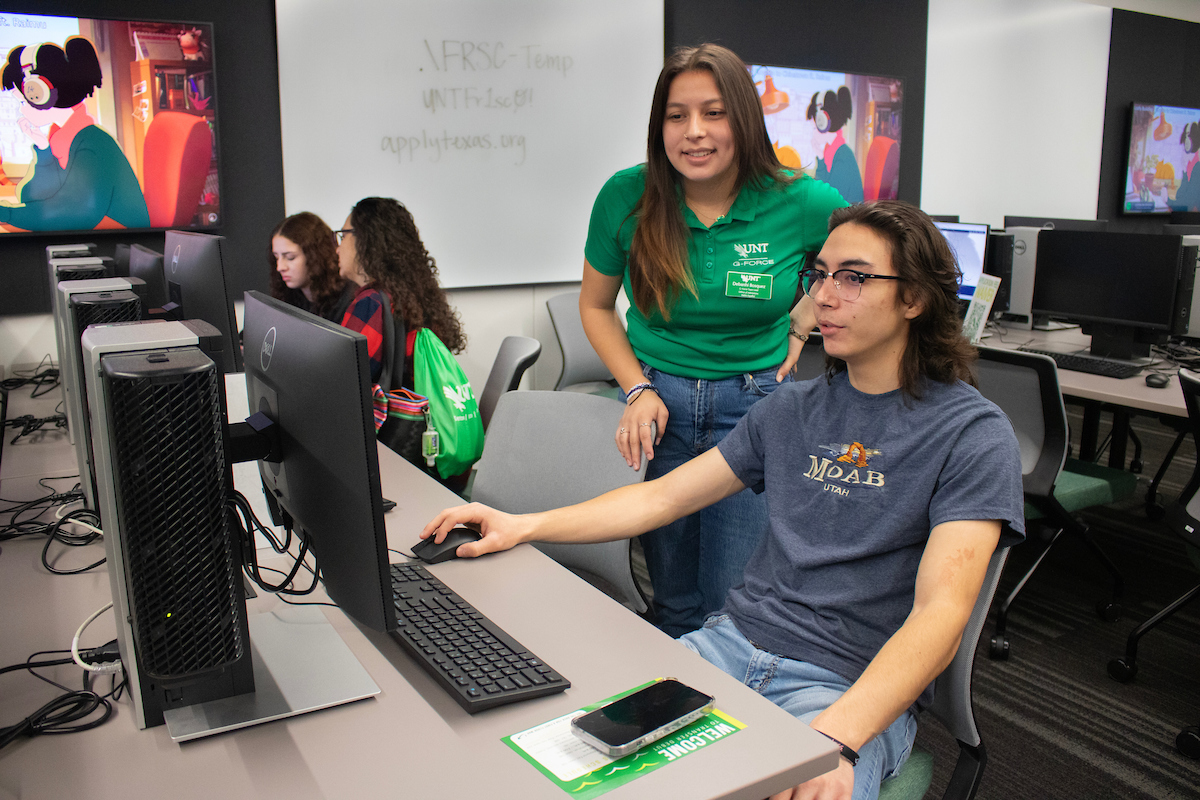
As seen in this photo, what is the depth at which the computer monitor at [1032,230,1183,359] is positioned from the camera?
311cm

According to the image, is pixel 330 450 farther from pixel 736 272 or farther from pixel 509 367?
pixel 509 367

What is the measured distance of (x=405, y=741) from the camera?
0.90 m

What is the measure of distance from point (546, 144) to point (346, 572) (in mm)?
3559

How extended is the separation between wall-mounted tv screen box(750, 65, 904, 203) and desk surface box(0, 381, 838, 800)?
13.7 ft

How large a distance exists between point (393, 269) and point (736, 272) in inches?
52.0

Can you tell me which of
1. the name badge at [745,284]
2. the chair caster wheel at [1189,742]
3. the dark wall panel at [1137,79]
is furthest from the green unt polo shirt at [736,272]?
the dark wall panel at [1137,79]

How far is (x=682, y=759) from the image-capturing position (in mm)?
860

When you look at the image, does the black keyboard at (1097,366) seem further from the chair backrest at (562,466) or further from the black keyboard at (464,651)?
the black keyboard at (464,651)

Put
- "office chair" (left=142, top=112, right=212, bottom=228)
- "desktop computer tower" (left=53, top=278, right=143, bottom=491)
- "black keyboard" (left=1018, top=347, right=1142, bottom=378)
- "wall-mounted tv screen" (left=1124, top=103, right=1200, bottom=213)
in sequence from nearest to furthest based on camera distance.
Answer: "desktop computer tower" (left=53, top=278, right=143, bottom=491) < "black keyboard" (left=1018, top=347, right=1142, bottom=378) < "office chair" (left=142, top=112, right=212, bottom=228) < "wall-mounted tv screen" (left=1124, top=103, right=1200, bottom=213)

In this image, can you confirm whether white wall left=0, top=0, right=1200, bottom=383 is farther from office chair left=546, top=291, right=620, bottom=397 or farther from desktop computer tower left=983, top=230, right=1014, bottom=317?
office chair left=546, top=291, right=620, bottom=397

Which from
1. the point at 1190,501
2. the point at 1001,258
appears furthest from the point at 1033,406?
the point at 1001,258

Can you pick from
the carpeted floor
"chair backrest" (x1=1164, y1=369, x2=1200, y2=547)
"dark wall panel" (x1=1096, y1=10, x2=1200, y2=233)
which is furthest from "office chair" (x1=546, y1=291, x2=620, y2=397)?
"dark wall panel" (x1=1096, y1=10, x2=1200, y2=233)

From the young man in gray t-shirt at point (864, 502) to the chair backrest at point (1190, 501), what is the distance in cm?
132

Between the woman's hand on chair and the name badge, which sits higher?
the name badge
